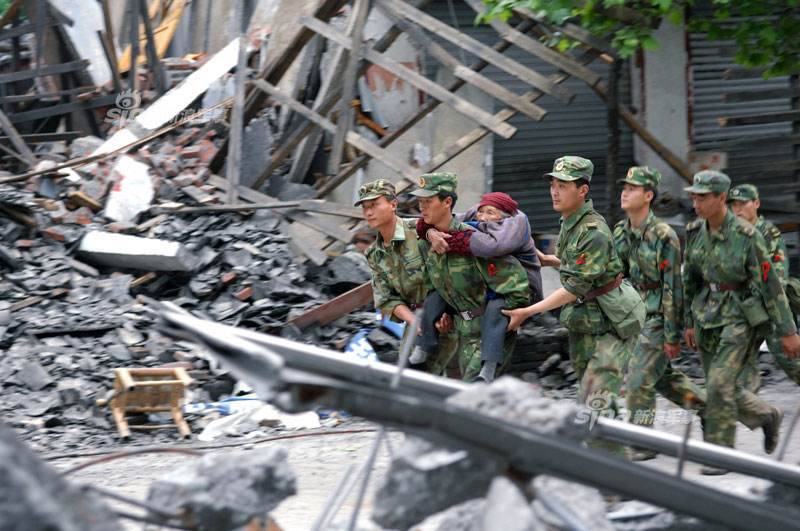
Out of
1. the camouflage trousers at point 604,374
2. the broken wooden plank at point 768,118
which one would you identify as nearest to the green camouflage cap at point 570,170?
the camouflage trousers at point 604,374

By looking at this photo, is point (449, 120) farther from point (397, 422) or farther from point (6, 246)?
point (397, 422)

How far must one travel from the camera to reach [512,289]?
22.8 ft

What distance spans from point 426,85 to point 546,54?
121cm

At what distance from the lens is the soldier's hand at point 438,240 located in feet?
22.5

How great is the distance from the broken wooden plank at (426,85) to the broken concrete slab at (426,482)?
7.83 metres

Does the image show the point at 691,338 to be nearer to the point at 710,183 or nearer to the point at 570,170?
the point at 710,183

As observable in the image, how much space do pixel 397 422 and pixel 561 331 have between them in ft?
24.0

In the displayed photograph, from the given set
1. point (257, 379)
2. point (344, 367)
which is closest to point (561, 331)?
point (344, 367)

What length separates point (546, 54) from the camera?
11.1 metres

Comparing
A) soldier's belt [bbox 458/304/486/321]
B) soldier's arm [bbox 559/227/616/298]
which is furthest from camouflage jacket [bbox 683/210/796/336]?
soldier's belt [bbox 458/304/486/321]

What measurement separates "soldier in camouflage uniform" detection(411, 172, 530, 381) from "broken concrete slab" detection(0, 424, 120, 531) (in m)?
4.38

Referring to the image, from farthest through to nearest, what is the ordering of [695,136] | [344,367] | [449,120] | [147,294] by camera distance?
[695,136]
[449,120]
[147,294]
[344,367]

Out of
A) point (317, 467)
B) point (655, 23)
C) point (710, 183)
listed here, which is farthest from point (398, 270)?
point (655, 23)

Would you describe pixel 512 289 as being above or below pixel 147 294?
above
